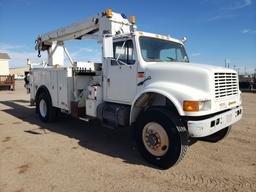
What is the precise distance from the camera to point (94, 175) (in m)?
4.11

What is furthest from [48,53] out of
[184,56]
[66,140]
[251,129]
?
[251,129]

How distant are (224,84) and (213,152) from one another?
1.50 m

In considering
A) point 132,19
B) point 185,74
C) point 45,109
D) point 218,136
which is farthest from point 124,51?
point 45,109

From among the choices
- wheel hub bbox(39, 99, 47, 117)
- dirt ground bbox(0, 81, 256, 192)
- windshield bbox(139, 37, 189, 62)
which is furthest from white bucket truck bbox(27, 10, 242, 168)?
wheel hub bbox(39, 99, 47, 117)

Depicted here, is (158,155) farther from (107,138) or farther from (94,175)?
(107,138)

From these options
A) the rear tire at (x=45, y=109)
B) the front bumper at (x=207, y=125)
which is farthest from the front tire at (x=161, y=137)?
the rear tire at (x=45, y=109)

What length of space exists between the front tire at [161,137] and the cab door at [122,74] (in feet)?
2.60

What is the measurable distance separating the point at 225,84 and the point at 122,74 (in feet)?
6.83

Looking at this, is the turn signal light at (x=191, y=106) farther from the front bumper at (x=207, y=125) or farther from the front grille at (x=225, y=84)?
the front grille at (x=225, y=84)

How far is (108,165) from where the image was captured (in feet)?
14.9

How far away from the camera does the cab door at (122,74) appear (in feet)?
17.1

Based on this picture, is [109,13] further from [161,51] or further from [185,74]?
[185,74]

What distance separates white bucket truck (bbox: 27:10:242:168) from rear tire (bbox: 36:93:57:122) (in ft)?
1.85

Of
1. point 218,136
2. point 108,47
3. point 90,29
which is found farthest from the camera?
point 90,29
